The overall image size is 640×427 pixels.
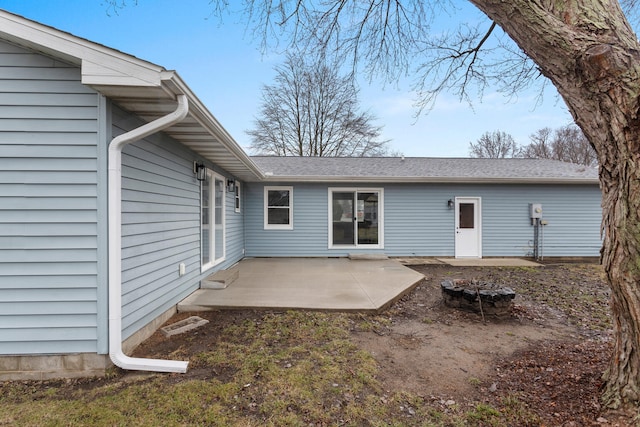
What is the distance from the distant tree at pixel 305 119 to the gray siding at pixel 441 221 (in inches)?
385

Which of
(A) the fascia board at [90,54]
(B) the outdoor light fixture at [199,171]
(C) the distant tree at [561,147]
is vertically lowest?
(B) the outdoor light fixture at [199,171]

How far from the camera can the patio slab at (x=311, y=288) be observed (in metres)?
4.15

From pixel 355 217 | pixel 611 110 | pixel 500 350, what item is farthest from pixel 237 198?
pixel 611 110

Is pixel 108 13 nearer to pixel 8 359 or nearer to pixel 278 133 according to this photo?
pixel 8 359

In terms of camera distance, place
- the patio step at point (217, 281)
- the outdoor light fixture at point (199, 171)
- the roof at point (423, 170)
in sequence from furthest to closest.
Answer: the roof at point (423, 170) → the patio step at point (217, 281) → the outdoor light fixture at point (199, 171)

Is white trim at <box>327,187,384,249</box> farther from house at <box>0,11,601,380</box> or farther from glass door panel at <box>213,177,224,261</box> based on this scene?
house at <box>0,11,601,380</box>

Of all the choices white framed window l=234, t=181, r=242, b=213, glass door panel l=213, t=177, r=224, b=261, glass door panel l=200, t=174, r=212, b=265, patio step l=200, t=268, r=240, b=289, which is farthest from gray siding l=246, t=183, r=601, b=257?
patio step l=200, t=268, r=240, b=289

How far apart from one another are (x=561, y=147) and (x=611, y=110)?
901 inches

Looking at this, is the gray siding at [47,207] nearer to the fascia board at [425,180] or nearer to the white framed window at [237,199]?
the white framed window at [237,199]

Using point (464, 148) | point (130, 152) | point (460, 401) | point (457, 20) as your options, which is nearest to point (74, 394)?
point (130, 152)

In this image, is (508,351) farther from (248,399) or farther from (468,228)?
(468,228)

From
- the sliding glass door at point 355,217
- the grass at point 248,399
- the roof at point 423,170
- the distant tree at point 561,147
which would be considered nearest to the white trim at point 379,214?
the sliding glass door at point 355,217

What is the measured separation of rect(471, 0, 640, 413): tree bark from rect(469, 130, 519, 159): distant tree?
24.0 meters

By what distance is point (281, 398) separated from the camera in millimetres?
2201
